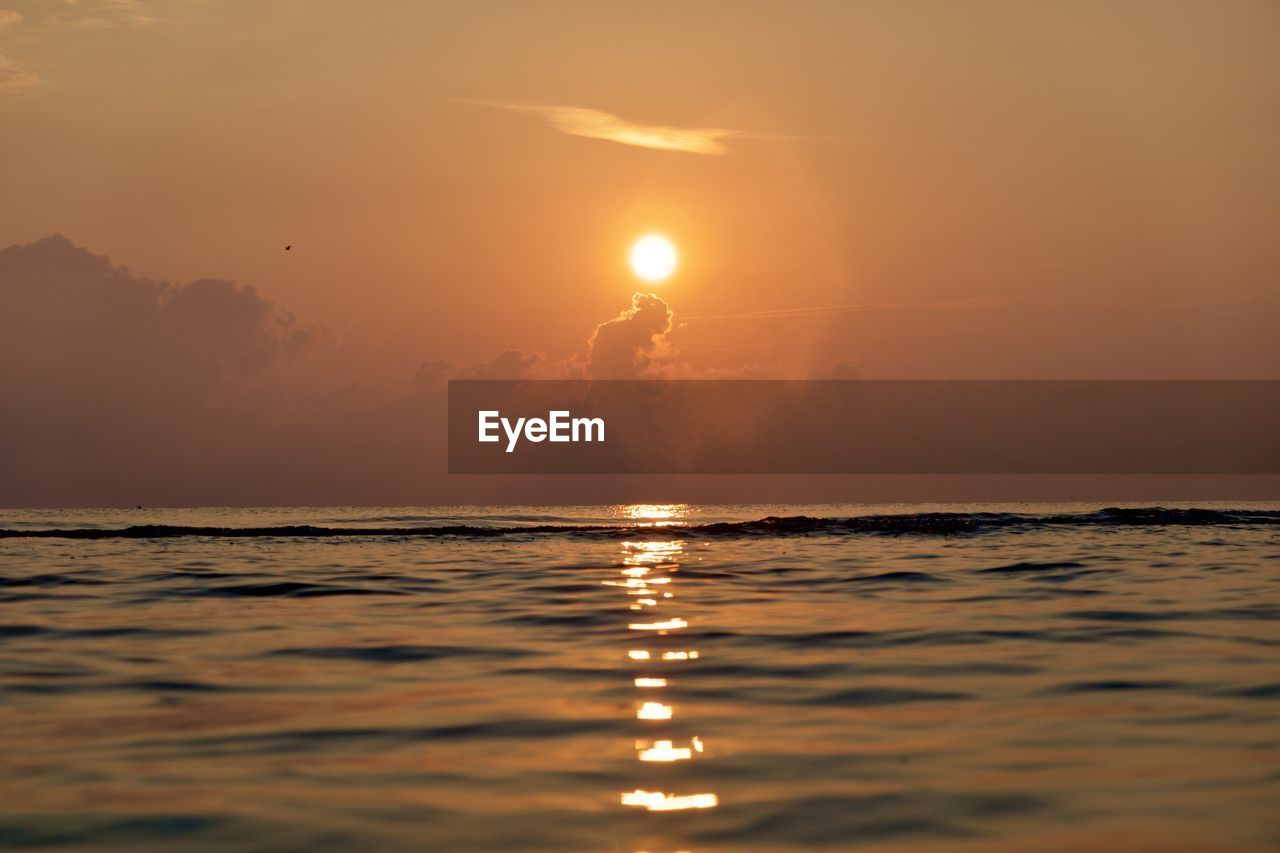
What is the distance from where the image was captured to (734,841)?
7.90 metres

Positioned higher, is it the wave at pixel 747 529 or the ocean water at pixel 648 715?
the ocean water at pixel 648 715

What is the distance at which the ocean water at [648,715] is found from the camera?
27.3 ft

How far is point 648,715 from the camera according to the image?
11969 mm

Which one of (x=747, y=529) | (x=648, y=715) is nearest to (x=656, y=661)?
(x=648, y=715)

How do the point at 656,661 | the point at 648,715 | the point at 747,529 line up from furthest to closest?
the point at 747,529
the point at 656,661
the point at 648,715

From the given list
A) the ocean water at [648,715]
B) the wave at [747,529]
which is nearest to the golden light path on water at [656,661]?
the ocean water at [648,715]

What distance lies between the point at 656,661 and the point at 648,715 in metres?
3.39

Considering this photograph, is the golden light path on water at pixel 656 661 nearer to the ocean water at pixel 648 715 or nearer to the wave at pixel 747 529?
the ocean water at pixel 648 715

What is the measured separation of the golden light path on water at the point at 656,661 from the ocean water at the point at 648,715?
5cm

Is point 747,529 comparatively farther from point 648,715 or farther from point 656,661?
point 648,715

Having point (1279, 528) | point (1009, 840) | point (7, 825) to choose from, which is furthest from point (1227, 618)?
point (1279, 528)

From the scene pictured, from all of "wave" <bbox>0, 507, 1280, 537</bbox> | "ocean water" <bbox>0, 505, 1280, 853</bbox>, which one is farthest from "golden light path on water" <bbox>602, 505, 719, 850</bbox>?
"wave" <bbox>0, 507, 1280, 537</bbox>

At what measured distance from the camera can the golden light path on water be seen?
892 cm

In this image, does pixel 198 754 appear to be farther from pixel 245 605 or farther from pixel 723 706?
pixel 245 605
